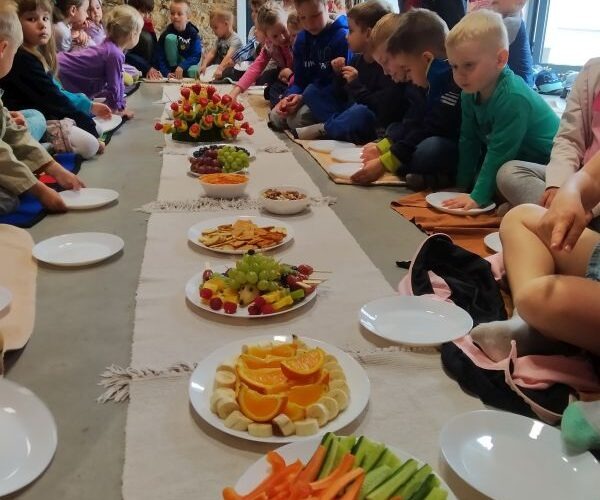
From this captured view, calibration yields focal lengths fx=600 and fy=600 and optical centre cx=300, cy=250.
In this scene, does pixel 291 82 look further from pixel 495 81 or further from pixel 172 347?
pixel 172 347

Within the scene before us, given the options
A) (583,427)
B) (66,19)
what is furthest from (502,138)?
(66,19)

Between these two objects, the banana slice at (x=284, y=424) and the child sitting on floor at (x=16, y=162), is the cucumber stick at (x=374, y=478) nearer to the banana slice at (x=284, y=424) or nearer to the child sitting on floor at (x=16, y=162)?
the banana slice at (x=284, y=424)

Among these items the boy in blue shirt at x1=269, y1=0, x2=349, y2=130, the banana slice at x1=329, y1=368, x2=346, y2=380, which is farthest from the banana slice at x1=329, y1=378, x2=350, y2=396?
the boy in blue shirt at x1=269, y1=0, x2=349, y2=130

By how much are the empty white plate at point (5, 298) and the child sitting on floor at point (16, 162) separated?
619mm

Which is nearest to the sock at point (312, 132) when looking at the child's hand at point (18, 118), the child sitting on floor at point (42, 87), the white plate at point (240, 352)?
the child sitting on floor at point (42, 87)

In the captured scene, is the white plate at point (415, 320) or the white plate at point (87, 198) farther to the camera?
the white plate at point (87, 198)

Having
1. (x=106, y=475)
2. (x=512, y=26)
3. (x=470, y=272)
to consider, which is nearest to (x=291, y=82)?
(x=512, y=26)

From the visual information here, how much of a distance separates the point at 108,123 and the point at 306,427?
280 cm

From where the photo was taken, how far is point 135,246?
1.69m

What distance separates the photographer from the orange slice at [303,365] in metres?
0.92

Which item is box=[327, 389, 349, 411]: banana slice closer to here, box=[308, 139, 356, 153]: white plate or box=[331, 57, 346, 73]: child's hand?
box=[308, 139, 356, 153]: white plate

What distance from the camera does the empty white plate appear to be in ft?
4.16

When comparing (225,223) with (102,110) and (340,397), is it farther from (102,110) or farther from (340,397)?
(102,110)

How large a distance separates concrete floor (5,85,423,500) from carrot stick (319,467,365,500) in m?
0.32
